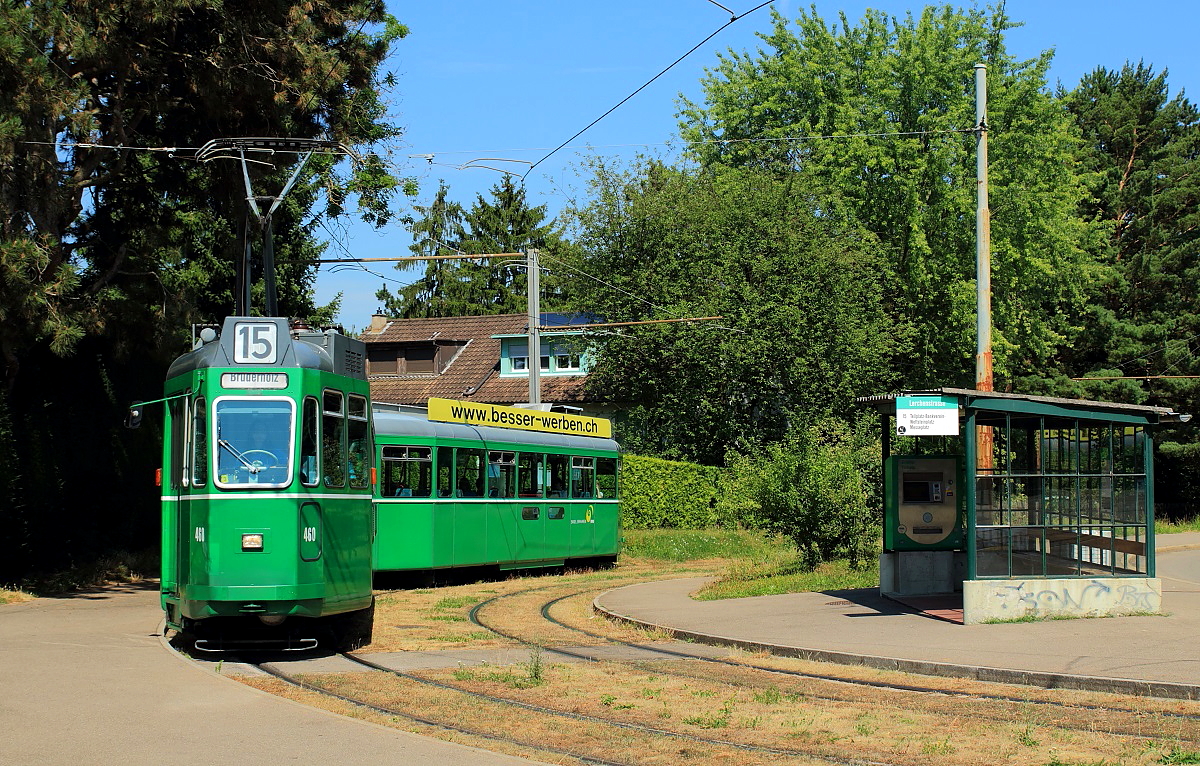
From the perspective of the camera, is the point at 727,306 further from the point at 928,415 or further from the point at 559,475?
the point at 928,415

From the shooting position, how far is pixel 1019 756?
316 inches

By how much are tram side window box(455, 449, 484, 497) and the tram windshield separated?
9428mm

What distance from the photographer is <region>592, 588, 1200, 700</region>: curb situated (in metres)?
10.3

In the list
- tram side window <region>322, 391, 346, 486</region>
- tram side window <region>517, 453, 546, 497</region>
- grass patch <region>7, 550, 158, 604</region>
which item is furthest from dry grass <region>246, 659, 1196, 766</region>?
tram side window <region>517, 453, 546, 497</region>

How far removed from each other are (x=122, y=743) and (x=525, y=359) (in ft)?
144

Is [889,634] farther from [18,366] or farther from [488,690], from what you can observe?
[18,366]

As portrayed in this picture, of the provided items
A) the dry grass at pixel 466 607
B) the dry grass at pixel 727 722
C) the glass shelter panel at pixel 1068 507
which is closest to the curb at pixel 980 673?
the dry grass at pixel 727 722

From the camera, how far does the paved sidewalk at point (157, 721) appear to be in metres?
7.85

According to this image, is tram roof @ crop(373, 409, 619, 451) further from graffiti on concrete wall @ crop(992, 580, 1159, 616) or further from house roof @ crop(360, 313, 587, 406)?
house roof @ crop(360, 313, 587, 406)

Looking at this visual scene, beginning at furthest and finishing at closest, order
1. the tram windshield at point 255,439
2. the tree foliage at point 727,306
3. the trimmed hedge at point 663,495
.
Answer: the tree foliage at point 727,306
the trimmed hedge at point 663,495
the tram windshield at point 255,439

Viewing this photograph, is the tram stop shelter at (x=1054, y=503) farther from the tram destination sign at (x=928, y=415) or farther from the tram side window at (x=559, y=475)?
the tram side window at (x=559, y=475)

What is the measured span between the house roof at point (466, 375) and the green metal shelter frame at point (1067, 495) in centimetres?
3380

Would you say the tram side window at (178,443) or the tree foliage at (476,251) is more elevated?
the tree foliage at (476,251)

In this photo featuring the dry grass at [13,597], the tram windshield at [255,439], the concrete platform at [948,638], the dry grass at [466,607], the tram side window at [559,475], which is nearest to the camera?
the concrete platform at [948,638]
